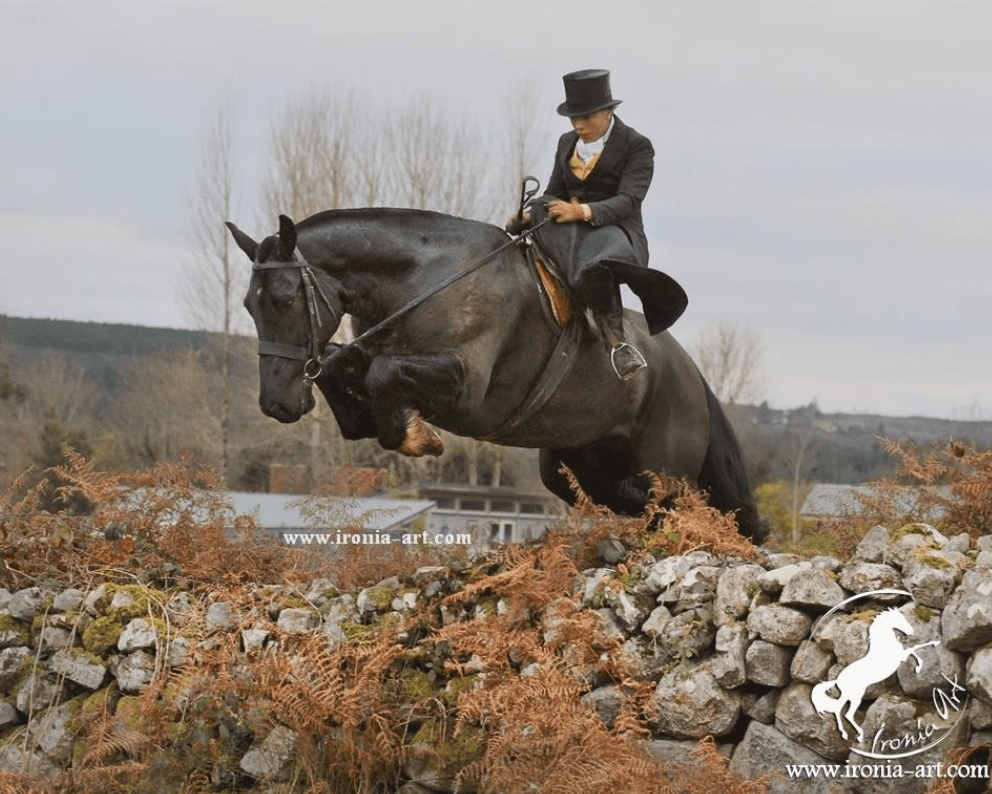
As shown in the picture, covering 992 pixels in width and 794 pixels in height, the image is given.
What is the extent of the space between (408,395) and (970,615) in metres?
2.57

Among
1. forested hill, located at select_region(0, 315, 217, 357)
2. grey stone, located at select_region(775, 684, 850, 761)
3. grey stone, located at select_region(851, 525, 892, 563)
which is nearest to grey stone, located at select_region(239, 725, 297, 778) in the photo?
grey stone, located at select_region(775, 684, 850, 761)

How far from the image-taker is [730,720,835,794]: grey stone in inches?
183

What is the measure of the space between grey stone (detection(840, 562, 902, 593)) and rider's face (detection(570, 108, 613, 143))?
2712 millimetres

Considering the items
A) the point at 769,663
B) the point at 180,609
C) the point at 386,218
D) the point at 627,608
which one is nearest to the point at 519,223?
Result: the point at 386,218

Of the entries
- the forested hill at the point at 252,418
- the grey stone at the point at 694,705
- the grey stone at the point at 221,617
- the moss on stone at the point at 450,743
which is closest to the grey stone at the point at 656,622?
the grey stone at the point at 694,705

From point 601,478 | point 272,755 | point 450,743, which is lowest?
point 272,755

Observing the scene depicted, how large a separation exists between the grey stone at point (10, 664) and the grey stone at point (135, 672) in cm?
66

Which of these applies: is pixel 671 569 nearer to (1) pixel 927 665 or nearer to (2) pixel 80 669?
(1) pixel 927 665

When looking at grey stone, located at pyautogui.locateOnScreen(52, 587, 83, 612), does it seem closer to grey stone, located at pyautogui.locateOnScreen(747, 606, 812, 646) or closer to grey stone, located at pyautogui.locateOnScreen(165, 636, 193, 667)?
grey stone, located at pyautogui.locateOnScreen(165, 636, 193, 667)

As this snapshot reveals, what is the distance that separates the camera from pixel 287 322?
575 cm

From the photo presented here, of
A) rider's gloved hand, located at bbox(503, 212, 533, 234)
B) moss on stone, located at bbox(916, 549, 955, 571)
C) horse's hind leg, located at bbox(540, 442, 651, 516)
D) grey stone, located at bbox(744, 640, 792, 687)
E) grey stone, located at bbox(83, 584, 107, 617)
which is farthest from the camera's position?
horse's hind leg, located at bbox(540, 442, 651, 516)

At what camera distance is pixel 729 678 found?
4832 millimetres

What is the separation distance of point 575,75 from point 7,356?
3829 cm

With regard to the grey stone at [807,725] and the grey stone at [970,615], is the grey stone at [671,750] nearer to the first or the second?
the grey stone at [807,725]
